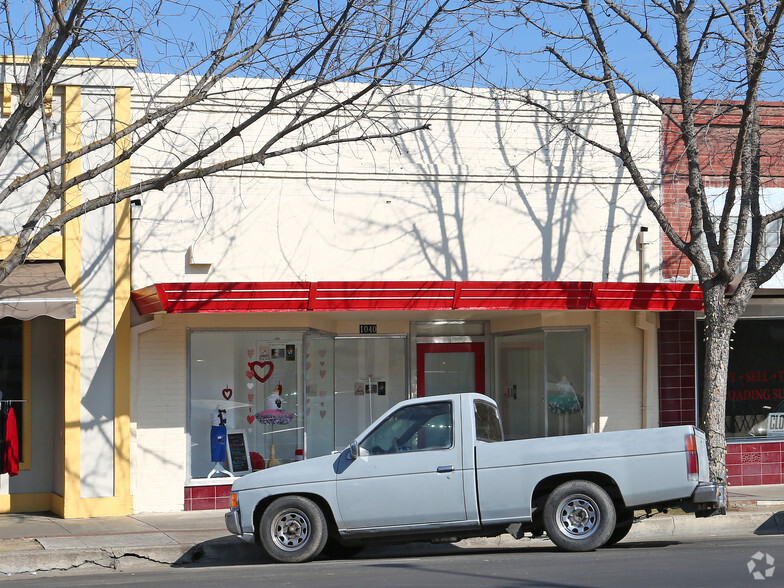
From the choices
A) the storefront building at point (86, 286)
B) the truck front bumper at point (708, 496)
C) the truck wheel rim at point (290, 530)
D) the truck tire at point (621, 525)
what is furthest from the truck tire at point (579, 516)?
the storefront building at point (86, 286)

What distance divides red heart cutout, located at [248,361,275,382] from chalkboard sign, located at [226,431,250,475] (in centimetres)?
83

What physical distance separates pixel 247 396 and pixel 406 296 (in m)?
3.02

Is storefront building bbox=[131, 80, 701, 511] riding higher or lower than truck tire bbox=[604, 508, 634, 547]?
higher

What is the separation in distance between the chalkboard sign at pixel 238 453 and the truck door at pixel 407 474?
444cm

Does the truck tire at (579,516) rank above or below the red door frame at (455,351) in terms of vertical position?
below

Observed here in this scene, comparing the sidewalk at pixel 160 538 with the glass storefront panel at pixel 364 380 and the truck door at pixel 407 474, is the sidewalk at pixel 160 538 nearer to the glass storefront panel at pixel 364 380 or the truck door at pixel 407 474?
the truck door at pixel 407 474

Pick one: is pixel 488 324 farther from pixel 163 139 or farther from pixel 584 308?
pixel 163 139

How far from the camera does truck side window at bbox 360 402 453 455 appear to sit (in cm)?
972

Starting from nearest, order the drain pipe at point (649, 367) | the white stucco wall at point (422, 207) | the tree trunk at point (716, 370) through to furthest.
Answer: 1. the tree trunk at point (716, 370)
2. the white stucco wall at point (422, 207)
3. the drain pipe at point (649, 367)

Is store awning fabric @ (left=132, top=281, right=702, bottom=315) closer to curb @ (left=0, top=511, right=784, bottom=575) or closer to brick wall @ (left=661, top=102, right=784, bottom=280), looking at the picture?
brick wall @ (left=661, top=102, right=784, bottom=280)

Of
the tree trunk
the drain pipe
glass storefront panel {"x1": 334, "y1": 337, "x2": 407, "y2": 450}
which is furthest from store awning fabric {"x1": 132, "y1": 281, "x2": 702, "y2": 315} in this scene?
glass storefront panel {"x1": 334, "y1": 337, "x2": 407, "y2": 450}

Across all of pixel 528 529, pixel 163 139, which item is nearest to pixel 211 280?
pixel 163 139

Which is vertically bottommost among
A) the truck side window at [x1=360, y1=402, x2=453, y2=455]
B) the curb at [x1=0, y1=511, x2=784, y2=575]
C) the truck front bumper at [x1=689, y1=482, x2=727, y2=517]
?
the curb at [x1=0, y1=511, x2=784, y2=575]

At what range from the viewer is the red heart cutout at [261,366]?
553 inches
